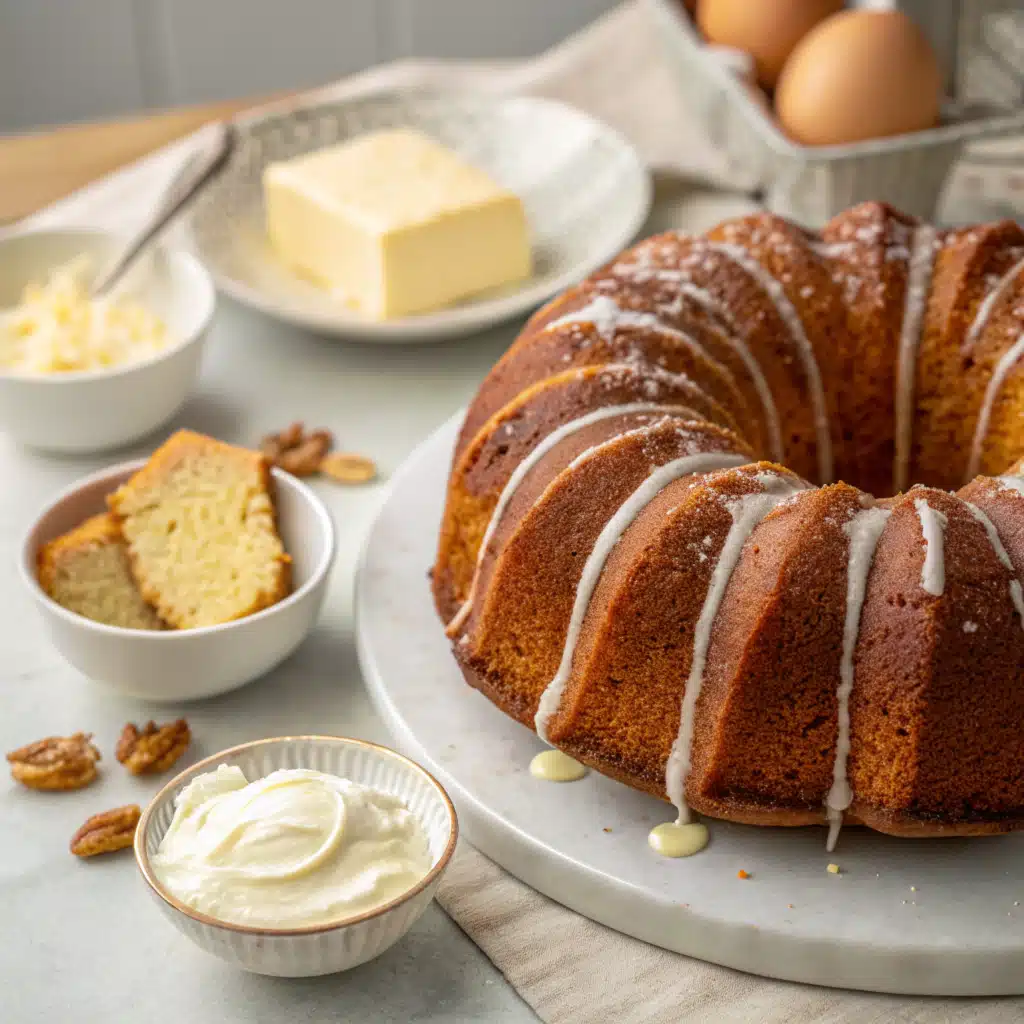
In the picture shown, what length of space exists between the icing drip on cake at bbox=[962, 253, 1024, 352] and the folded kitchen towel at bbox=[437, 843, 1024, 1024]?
0.76 meters

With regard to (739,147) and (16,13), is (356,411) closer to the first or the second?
(739,147)

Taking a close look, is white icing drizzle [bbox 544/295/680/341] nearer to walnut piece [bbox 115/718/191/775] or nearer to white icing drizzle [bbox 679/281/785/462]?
white icing drizzle [bbox 679/281/785/462]

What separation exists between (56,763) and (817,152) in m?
1.44

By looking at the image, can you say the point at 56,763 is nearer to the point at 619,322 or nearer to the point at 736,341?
the point at 619,322

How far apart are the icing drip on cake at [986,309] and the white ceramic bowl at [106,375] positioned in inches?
39.1

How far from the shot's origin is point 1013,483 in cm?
128

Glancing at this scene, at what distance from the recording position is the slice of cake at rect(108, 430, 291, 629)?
151 centimetres

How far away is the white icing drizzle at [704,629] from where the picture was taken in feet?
4.00

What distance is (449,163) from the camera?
2299mm

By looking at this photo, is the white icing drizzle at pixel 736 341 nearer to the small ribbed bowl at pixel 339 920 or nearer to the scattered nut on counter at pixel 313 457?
the scattered nut on counter at pixel 313 457

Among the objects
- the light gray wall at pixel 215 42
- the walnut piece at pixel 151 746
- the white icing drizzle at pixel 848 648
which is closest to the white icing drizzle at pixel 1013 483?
the white icing drizzle at pixel 848 648

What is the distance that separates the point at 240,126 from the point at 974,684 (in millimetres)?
1751

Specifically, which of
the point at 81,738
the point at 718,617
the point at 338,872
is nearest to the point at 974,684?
the point at 718,617

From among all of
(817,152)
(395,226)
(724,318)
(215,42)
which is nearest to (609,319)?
(724,318)
